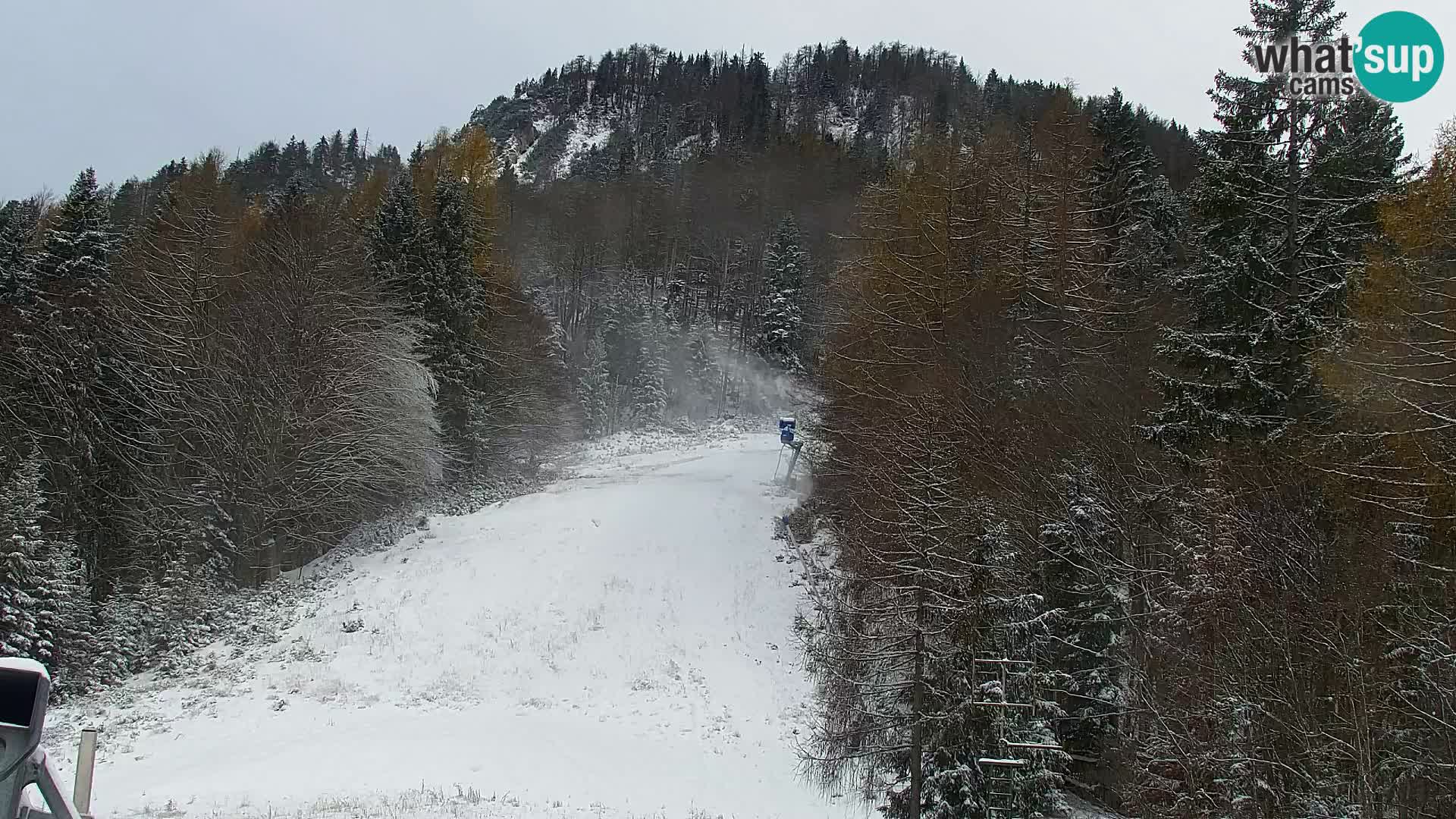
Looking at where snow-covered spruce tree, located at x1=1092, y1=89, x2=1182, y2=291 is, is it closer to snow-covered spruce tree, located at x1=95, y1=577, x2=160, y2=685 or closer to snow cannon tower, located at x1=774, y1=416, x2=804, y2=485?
snow cannon tower, located at x1=774, y1=416, x2=804, y2=485

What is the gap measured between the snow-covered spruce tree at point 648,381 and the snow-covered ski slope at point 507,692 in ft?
87.5

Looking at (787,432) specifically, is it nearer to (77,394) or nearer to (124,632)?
(124,632)

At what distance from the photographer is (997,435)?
16.2 m

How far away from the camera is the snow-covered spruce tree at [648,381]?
2111 inches

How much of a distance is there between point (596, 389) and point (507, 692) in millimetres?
36451

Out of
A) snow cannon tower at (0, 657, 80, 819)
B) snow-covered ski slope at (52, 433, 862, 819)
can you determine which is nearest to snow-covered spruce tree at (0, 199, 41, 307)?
snow-covered ski slope at (52, 433, 862, 819)

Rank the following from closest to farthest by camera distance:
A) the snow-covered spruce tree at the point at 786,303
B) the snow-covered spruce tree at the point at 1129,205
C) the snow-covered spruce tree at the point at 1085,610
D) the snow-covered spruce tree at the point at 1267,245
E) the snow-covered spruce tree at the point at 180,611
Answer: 1. the snow-covered spruce tree at the point at 1267,245
2. the snow-covered spruce tree at the point at 1085,610
3. the snow-covered spruce tree at the point at 180,611
4. the snow-covered spruce tree at the point at 1129,205
5. the snow-covered spruce tree at the point at 786,303

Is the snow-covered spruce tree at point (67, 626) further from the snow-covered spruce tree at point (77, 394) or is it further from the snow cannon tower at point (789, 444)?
the snow cannon tower at point (789, 444)

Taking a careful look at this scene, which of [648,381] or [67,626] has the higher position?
[648,381]

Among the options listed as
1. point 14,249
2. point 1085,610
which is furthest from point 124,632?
point 1085,610

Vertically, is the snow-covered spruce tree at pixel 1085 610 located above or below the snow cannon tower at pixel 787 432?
below

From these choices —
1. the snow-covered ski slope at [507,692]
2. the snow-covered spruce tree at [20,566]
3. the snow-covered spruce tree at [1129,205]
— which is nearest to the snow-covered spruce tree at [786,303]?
the snow-covered spruce tree at [1129,205]

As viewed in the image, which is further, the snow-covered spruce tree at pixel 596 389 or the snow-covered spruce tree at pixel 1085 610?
the snow-covered spruce tree at pixel 596 389

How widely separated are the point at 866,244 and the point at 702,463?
1576cm
